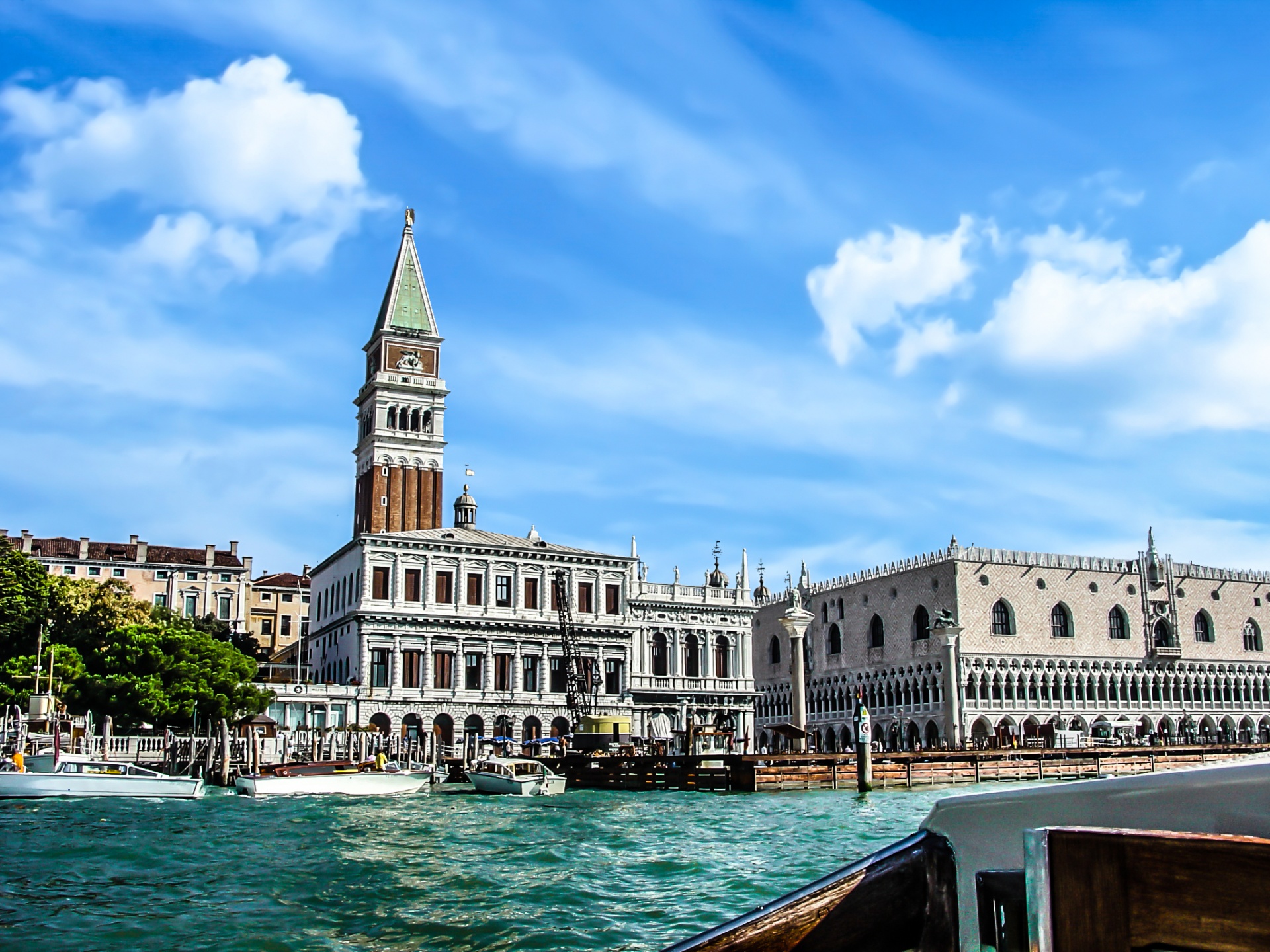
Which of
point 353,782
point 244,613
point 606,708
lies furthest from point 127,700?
point 244,613

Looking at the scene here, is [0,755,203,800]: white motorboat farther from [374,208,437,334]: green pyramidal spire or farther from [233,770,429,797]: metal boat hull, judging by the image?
[374,208,437,334]: green pyramidal spire

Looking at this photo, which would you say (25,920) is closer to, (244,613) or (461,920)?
(461,920)

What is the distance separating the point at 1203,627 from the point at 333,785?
53.0 m

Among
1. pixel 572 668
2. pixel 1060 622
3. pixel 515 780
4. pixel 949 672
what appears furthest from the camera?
pixel 1060 622

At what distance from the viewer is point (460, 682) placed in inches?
2106

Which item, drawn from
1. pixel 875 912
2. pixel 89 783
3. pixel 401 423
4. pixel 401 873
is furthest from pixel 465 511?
pixel 875 912

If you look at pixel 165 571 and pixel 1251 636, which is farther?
pixel 165 571

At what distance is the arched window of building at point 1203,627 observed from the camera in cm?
6656

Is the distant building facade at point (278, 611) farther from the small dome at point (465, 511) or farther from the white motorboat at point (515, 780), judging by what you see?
the white motorboat at point (515, 780)

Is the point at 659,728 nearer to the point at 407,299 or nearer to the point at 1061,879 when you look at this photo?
the point at 407,299

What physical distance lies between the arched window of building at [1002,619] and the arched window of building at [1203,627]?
42.2ft

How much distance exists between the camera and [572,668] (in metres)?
53.3

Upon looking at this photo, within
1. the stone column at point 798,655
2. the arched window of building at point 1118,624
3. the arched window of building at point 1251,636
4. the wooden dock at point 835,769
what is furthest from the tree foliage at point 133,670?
the arched window of building at point 1251,636

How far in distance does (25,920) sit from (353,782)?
900 inches
